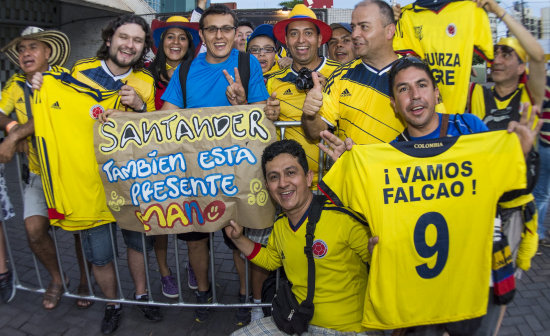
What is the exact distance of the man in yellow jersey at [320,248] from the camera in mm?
2617

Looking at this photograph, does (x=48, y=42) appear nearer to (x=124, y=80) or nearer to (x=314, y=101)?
(x=124, y=80)

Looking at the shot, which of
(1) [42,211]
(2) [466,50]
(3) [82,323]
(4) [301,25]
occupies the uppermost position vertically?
(4) [301,25]

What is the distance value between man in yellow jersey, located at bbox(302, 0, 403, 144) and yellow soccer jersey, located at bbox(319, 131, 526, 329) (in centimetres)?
50

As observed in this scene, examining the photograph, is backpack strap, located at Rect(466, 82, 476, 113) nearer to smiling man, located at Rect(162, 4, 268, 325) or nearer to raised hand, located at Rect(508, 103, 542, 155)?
raised hand, located at Rect(508, 103, 542, 155)

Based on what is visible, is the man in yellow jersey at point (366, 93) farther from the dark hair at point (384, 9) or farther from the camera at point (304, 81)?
the camera at point (304, 81)

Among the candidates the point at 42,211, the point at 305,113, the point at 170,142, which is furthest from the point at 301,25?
the point at 42,211

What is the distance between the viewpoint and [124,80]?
12.0 feet

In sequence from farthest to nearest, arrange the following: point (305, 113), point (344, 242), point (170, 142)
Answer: point (170, 142), point (305, 113), point (344, 242)

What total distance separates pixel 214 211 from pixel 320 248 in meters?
0.96

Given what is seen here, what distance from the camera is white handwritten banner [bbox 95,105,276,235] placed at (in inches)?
122

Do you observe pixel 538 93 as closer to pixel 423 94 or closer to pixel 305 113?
pixel 423 94

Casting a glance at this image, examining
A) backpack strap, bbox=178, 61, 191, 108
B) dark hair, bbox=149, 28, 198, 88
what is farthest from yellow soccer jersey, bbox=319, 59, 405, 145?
dark hair, bbox=149, 28, 198, 88

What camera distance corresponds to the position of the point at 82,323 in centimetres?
374

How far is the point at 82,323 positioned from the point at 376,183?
312 cm
